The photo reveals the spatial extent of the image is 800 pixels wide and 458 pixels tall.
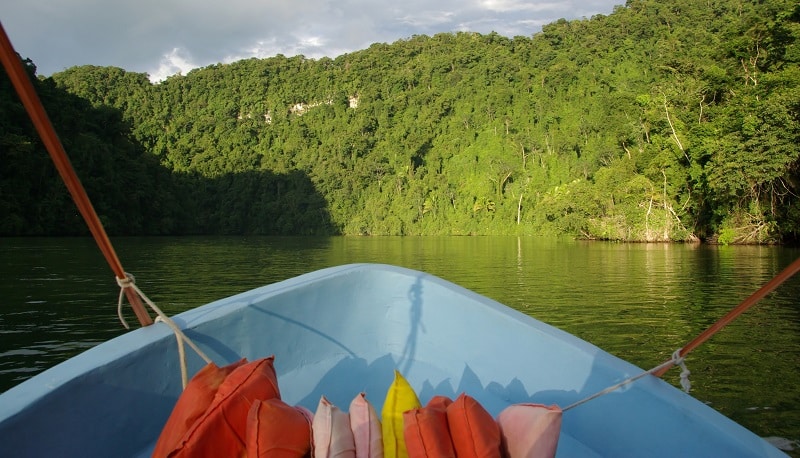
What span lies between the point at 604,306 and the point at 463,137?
195ft

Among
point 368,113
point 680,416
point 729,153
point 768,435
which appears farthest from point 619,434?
point 368,113

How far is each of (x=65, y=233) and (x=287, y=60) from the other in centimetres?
6504

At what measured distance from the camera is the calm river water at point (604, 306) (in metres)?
4.44

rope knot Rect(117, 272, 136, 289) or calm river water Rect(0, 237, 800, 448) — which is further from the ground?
rope knot Rect(117, 272, 136, 289)

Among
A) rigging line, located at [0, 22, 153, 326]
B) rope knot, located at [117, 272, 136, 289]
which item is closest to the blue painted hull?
rope knot, located at [117, 272, 136, 289]

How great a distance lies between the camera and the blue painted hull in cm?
149

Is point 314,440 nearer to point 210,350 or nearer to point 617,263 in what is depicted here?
point 210,350

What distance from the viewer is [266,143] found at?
252 ft

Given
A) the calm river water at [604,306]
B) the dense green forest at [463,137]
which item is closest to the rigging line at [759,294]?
the calm river water at [604,306]

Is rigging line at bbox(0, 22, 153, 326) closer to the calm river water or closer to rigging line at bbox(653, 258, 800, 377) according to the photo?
rigging line at bbox(653, 258, 800, 377)

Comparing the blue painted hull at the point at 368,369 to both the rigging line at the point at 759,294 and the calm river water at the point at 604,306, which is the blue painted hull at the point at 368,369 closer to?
the rigging line at the point at 759,294

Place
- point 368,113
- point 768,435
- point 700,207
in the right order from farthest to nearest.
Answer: point 368,113 < point 700,207 < point 768,435

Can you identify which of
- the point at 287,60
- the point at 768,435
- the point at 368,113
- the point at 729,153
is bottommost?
the point at 768,435

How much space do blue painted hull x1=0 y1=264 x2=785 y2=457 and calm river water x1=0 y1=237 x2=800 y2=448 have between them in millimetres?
2102
